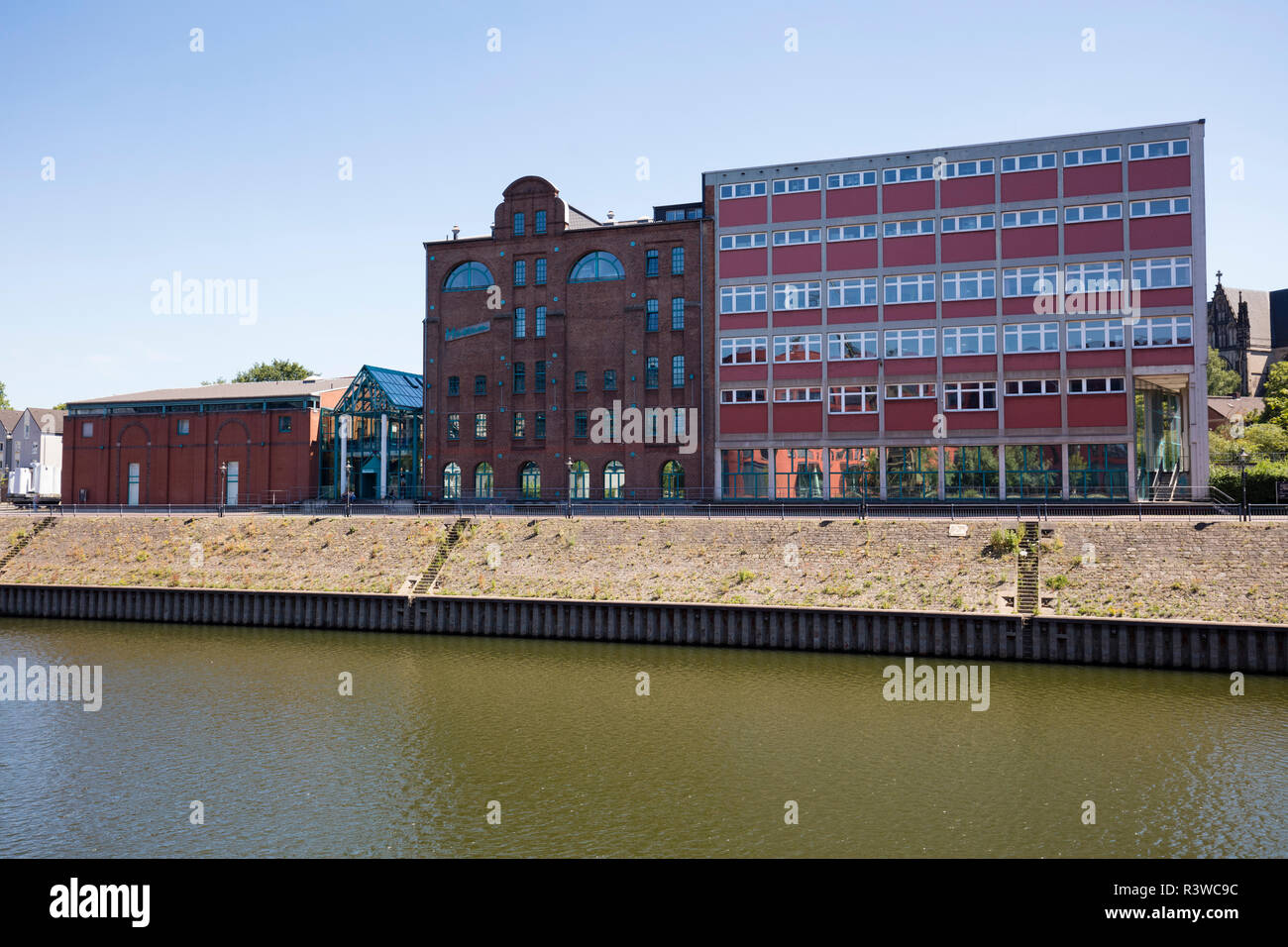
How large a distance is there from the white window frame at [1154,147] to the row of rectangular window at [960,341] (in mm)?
8909

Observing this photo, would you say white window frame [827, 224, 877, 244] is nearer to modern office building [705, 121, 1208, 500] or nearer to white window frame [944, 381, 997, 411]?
modern office building [705, 121, 1208, 500]

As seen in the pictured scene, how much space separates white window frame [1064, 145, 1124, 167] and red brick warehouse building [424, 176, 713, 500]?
21217mm

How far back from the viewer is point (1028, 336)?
5050cm

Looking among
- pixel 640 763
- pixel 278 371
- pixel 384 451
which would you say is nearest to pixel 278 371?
pixel 278 371

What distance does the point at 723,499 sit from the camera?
55031 mm

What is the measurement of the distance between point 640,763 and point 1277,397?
79.8 meters

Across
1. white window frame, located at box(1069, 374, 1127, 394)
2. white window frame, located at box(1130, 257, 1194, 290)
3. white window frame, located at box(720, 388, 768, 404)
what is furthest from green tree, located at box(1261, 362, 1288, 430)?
white window frame, located at box(720, 388, 768, 404)

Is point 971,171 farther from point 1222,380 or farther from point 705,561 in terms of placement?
point 1222,380

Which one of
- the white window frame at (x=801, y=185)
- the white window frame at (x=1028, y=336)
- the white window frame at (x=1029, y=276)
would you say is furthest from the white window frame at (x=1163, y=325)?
the white window frame at (x=801, y=185)

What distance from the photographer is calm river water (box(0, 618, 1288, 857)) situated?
16.6 meters

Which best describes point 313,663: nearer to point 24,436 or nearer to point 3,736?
point 3,736

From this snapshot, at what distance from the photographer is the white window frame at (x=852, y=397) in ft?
174
